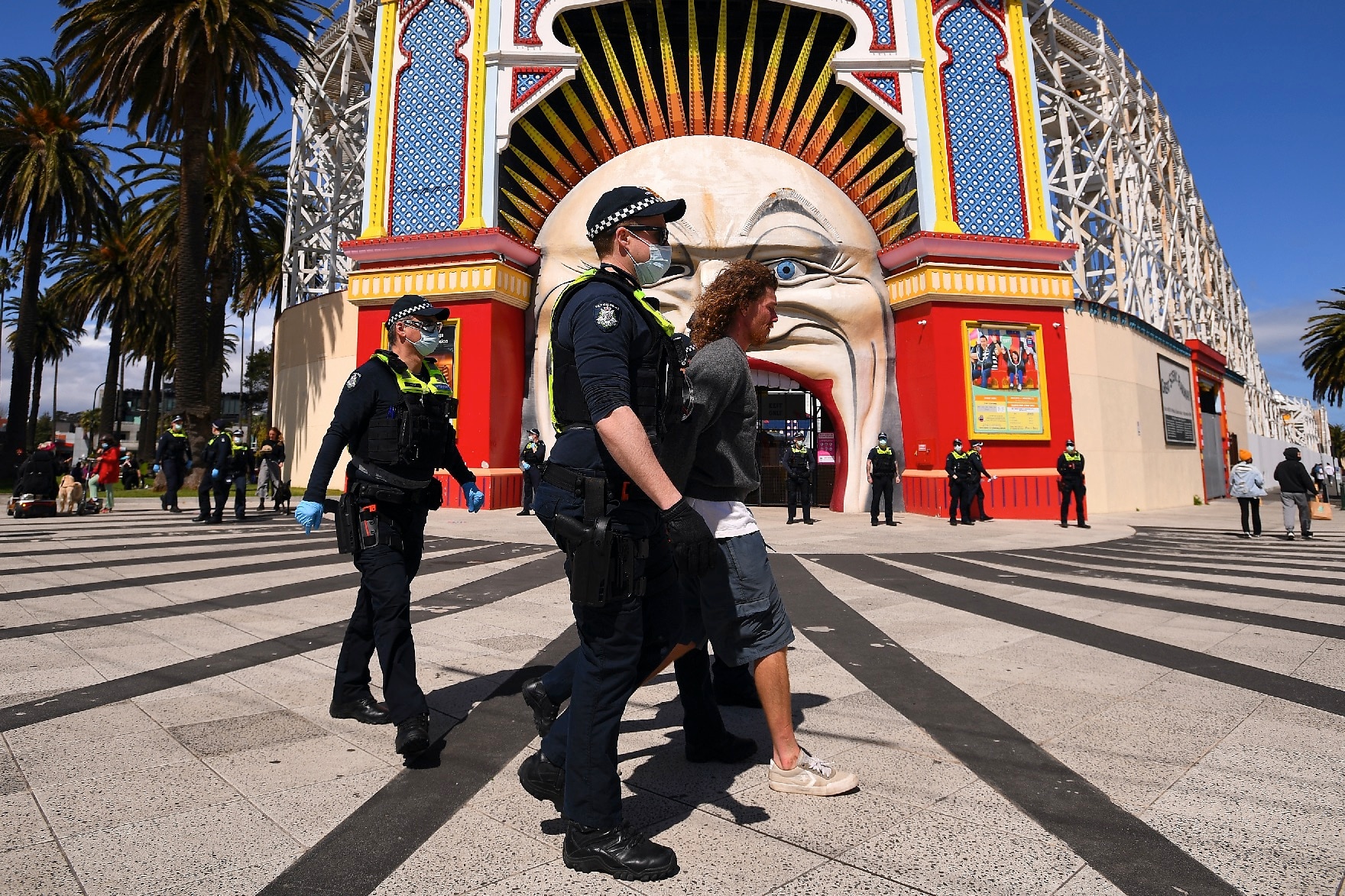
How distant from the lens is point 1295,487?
10.5 m

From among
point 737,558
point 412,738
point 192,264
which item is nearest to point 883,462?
point 737,558

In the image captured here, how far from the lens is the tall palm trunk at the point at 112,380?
2766cm

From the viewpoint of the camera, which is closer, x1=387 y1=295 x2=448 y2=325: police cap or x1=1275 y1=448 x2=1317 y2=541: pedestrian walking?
x1=387 y1=295 x2=448 y2=325: police cap

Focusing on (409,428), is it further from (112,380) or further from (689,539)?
(112,380)

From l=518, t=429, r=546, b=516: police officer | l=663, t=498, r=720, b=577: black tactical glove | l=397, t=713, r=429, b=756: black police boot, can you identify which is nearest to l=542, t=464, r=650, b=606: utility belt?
l=663, t=498, r=720, b=577: black tactical glove

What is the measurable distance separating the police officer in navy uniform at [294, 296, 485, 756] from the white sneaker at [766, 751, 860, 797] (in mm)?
1245

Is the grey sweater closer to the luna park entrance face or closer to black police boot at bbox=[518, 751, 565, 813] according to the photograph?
black police boot at bbox=[518, 751, 565, 813]

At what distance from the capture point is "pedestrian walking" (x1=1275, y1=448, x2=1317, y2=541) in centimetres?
1042

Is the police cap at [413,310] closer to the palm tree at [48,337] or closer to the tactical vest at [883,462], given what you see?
the tactical vest at [883,462]

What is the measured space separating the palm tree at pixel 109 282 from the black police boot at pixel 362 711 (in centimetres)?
2910

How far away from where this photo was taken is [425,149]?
1517cm

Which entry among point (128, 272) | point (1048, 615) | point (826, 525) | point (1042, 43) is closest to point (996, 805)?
point (1048, 615)

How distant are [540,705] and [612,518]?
39.0 inches

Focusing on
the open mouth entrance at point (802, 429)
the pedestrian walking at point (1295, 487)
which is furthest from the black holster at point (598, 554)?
the open mouth entrance at point (802, 429)
